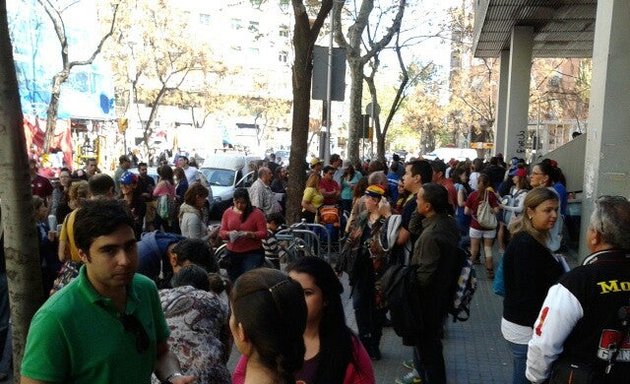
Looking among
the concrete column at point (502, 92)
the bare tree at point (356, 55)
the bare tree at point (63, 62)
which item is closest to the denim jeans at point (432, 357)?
the bare tree at point (356, 55)

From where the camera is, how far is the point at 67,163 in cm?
3238

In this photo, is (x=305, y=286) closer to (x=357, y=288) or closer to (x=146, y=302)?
(x=146, y=302)

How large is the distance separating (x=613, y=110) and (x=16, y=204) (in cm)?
722

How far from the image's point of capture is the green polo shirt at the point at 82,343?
2.56m

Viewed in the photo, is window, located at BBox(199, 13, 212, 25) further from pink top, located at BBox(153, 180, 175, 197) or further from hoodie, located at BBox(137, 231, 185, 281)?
hoodie, located at BBox(137, 231, 185, 281)

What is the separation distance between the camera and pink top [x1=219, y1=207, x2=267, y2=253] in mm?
8602

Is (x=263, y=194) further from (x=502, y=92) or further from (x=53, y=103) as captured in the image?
(x=502, y=92)

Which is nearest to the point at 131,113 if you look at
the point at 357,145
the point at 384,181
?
the point at 357,145

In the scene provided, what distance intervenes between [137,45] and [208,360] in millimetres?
37788

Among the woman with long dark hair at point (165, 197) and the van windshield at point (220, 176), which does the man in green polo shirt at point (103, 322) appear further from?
the van windshield at point (220, 176)

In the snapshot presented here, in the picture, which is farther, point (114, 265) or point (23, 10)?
point (23, 10)

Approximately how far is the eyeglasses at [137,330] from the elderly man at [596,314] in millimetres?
1926

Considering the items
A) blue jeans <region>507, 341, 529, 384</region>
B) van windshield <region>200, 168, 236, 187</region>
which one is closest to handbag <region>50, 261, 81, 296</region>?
blue jeans <region>507, 341, 529, 384</region>

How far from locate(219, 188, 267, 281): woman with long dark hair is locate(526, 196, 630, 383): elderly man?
17.4 feet
